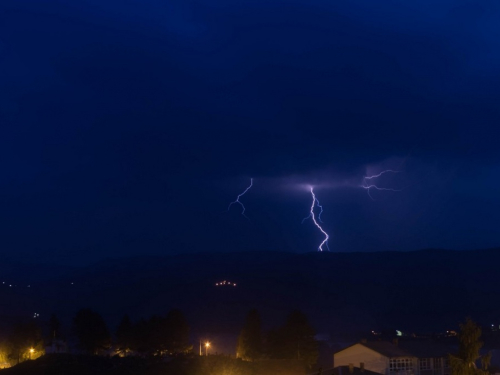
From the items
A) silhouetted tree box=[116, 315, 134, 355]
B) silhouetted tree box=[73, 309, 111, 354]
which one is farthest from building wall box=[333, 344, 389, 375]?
silhouetted tree box=[73, 309, 111, 354]

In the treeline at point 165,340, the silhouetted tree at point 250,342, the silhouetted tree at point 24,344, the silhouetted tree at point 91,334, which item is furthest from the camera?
the silhouetted tree at point 91,334

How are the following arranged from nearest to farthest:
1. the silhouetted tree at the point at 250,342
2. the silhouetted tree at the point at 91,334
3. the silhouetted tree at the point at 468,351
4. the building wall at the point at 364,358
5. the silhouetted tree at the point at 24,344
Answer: the silhouetted tree at the point at 468,351 → the building wall at the point at 364,358 → the silhouetted tree at the point at 250,342 → the silhouetted tree at the point at 24,344 → the silhouetted tree at the point at 91,334

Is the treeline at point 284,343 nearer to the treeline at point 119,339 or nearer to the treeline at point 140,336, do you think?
the treeline at point 140,336

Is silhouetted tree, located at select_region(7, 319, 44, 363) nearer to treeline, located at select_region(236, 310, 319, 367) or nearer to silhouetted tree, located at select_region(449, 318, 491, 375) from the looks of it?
treeline, located at select_region(236, 310, 319, 367)

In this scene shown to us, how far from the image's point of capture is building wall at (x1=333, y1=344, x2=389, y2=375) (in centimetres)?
3309

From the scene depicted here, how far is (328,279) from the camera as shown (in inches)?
4336

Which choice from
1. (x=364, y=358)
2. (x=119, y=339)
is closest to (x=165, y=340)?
(x=119, y=339)

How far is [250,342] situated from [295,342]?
3054 millimetres

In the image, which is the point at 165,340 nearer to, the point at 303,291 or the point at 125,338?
the point at 125,338

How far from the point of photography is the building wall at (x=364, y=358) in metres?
33.1

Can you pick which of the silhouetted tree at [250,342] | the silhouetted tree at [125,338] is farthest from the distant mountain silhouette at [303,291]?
the silhouetted tree at [250,342]

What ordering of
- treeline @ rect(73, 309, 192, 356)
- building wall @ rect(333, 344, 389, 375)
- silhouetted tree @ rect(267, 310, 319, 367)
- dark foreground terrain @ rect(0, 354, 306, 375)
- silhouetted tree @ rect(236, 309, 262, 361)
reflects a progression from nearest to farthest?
dark foreground terrain @ rect(0, 354, 306, 375) → building wall @ rect(333, 344, 389, 375) → silhouetted tree @ rect(267, 310, 319, 367) → silhouetted tree @ rect(236, 309, 262, 361) → treeline @ rect(73, 309, 192, 356)

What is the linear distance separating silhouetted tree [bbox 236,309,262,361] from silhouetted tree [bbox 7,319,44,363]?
40.8 feet

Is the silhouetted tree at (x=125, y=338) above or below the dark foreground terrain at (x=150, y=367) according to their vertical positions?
above
